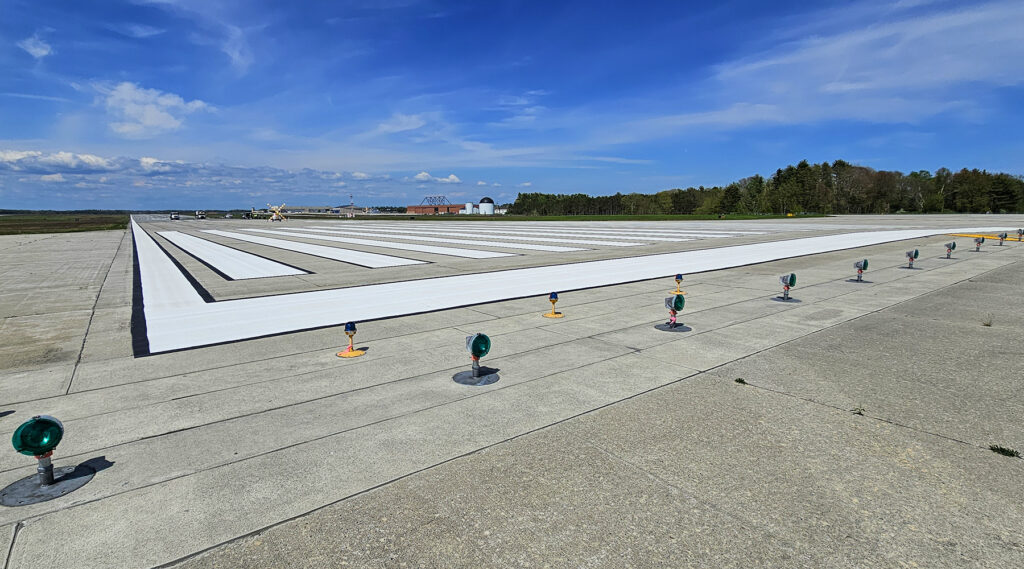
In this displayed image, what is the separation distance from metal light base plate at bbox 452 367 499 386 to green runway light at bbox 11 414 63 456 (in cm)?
391

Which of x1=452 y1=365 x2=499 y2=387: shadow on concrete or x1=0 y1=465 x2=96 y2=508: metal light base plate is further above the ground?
x1=452 y1=365 x2=499 y2=387: shadow on concrete

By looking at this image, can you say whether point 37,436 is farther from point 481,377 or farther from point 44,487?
point 481,377

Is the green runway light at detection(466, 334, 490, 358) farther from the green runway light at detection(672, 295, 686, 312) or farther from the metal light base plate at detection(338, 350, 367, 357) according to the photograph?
the green runway light at detection(672, 295, 686, 312)

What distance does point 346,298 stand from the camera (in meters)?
12.6

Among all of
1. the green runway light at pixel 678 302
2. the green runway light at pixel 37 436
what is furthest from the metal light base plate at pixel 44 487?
the green runway light at pixel 678 302

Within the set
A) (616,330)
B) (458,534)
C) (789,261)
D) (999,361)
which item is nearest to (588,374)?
(616,330)

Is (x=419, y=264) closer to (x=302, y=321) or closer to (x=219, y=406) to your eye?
(x=302, y=321)

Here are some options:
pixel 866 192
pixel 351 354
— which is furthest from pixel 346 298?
pixel 866 192

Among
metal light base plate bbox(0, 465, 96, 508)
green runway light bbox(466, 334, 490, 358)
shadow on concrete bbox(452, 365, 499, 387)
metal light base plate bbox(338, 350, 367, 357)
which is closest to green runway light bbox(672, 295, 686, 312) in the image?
shadow on concrete bbox(452, 365, 499, 387)

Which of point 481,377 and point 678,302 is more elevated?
point 678,302

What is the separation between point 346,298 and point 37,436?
28.6ft

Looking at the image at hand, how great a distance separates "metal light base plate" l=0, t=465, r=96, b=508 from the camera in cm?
393

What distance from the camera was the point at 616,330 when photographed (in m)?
9.12

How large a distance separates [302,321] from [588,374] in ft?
20.7
